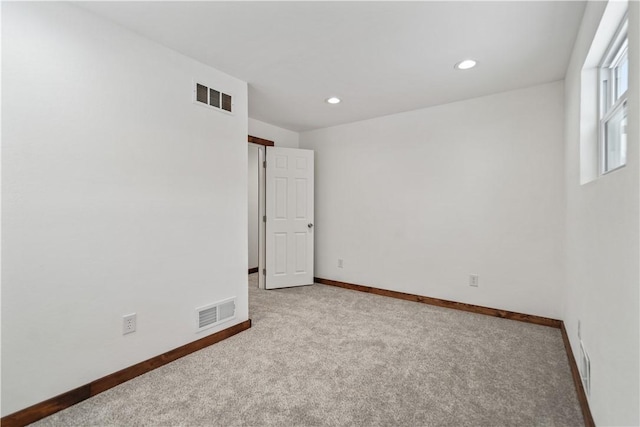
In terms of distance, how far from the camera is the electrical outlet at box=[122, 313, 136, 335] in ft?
6.84

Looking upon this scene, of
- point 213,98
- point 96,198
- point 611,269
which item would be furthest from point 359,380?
point 213,98

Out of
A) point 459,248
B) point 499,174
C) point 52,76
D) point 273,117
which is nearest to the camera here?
point 52,76

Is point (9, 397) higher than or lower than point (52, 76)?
lower

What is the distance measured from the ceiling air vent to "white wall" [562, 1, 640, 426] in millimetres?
2563

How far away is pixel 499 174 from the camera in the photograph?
329 centimetres

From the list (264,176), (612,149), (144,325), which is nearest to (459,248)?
(612,149)

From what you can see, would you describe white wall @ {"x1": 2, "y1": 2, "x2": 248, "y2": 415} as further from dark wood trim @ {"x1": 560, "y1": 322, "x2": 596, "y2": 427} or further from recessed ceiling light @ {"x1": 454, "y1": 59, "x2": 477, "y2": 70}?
dark wood trim @ {"x1": 560, "y1": 322, "x2": 596, "y2": 427}

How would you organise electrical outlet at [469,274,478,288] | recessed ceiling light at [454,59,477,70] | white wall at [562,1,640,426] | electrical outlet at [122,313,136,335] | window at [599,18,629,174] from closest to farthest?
white wall at [562,1,640,426] < window at [599,18,629,174] < electrical outlet at [122,313,136,335] < recessed ceiling light at [454,59,477,70] < electrical outlet at [469,274,478,288]

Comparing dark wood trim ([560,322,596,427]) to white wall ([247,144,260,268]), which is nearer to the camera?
dark wood trim ([560,322,596,427])

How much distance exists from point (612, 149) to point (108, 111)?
3.13m

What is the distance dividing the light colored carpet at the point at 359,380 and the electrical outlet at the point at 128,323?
34cm

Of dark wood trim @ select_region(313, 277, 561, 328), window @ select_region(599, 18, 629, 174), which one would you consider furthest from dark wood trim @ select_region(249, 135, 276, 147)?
window @ select_region(599, 18, 629, 174)

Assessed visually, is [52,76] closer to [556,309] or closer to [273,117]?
[273,117]

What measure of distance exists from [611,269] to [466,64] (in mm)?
1986
